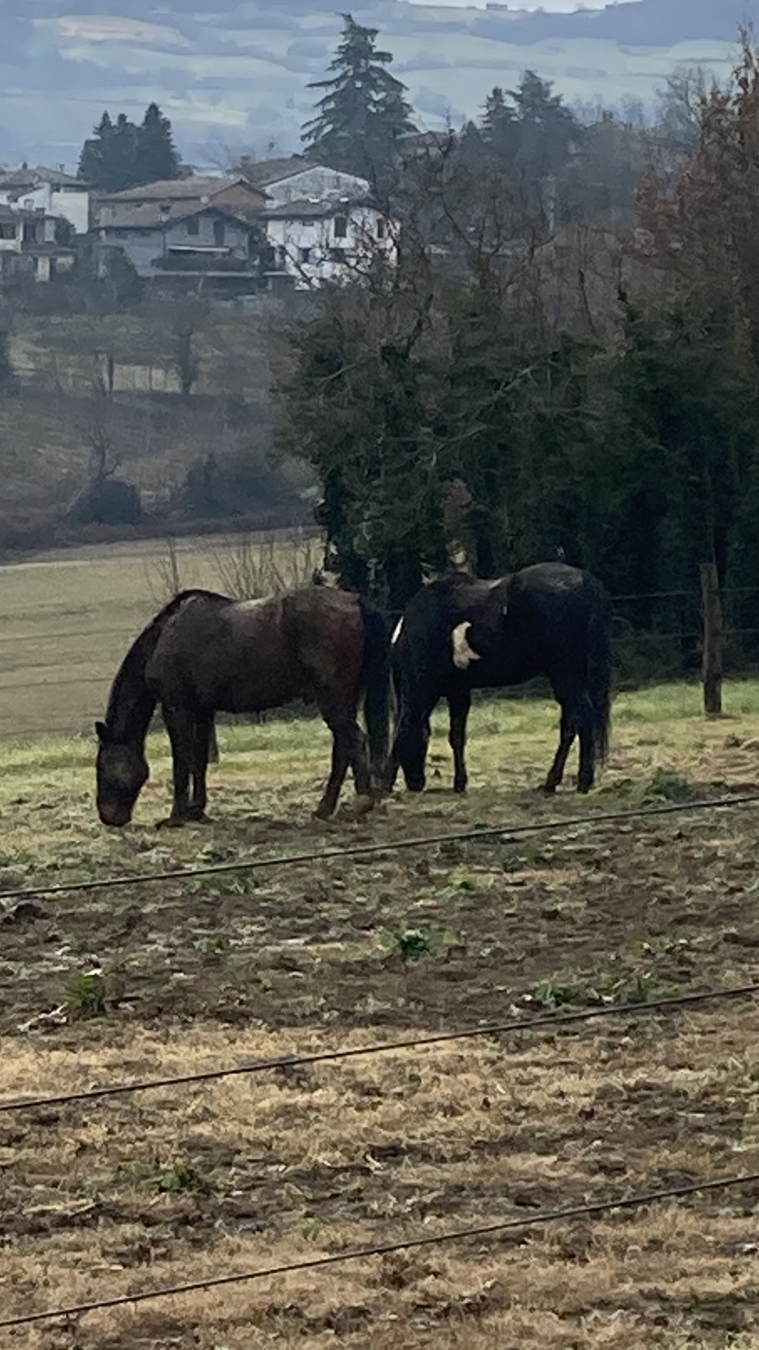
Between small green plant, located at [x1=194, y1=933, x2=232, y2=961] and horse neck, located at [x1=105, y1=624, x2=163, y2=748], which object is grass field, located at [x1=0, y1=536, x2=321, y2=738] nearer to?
horse neck, located at [x1=105, y1=624, x2=163, y2=748]

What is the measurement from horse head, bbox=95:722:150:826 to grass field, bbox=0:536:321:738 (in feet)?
51.9

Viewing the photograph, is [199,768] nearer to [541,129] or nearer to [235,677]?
[235,677]

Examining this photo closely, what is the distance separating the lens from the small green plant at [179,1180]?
263 inches

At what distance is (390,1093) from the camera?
25.0 feet

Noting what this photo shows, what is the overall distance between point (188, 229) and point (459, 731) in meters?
86.4

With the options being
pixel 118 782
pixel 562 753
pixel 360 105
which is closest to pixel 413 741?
pixel 562 753

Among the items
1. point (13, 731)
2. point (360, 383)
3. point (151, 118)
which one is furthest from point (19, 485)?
point (151, 118)

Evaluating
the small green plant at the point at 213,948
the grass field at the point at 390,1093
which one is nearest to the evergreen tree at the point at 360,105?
the grass field at the point at 390,1093

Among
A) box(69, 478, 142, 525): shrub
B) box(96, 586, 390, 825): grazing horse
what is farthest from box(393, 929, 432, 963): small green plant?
box(69, 478, 142, 525): shrub

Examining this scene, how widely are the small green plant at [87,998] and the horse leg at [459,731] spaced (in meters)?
6.55

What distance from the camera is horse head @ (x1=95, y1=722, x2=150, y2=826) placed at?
14.9m

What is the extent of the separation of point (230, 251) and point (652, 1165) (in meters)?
93.7

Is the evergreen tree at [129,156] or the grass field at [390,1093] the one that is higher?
the evergreen tree at [129,156]

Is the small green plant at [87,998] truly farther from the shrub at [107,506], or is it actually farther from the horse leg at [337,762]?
the shrub at [107,506]
